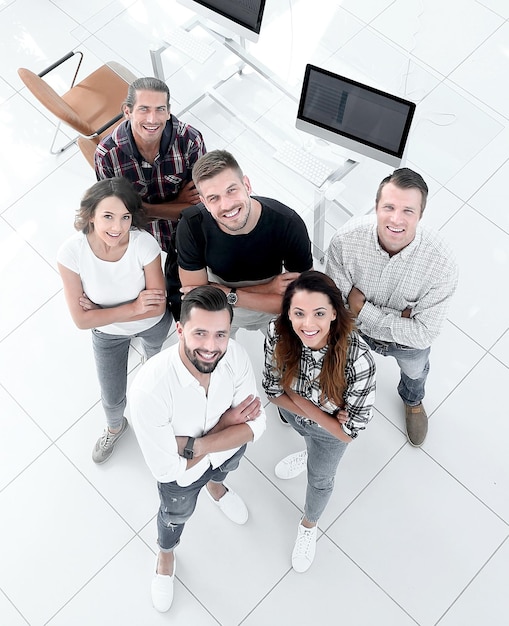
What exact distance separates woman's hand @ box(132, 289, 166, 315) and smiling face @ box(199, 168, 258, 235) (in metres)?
0.48

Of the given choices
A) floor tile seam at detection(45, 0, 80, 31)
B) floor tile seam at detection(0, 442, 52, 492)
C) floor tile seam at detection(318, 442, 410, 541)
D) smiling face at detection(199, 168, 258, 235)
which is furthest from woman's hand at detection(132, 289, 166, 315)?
floor tile seam at detection(45, 0, 80, 31)

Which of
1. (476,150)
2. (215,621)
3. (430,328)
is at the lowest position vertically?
(215,621)

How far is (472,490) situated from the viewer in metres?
3.43

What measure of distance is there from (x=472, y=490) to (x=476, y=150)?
169 centimetres

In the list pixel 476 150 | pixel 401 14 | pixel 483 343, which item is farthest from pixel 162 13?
pixel 483 343

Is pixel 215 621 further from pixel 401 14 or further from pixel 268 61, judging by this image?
pixel 401 14

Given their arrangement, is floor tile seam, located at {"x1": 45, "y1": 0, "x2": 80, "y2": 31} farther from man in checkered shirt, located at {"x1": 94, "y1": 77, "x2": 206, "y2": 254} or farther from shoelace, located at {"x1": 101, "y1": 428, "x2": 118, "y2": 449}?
shoelace, located at {"x1": 101, "y1": 428, "x2": 118, "y2": 449}

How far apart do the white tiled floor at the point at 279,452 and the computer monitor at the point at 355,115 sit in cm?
22

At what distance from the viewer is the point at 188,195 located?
10.2 ft

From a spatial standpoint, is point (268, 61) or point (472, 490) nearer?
point (472, 490)

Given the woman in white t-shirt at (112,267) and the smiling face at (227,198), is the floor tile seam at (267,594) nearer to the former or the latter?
the woman in white t-shirt at (112,267)

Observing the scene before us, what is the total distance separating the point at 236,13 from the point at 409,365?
6.29ft

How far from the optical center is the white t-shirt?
2.75 m

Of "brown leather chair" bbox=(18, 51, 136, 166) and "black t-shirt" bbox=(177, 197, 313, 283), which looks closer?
"black t-shirt" bbox=(177, 197, 313, 283)
